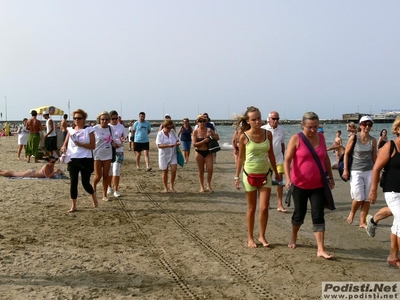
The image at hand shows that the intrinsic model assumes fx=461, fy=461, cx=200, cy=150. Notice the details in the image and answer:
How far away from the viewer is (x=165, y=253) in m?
5.70

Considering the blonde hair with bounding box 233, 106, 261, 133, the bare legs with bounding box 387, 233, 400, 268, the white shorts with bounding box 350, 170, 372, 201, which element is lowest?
the bare legs with bounding box 387, 233, 400, 268

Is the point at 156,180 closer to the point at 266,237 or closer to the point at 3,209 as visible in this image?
the point at 3,209

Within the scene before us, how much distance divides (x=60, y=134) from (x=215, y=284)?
13215 millimetres

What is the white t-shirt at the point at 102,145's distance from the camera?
8.74 m

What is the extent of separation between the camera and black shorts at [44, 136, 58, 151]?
15.6 metres

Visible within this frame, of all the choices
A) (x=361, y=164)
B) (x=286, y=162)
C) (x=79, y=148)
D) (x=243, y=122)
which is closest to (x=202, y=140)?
(x=79, y=148)

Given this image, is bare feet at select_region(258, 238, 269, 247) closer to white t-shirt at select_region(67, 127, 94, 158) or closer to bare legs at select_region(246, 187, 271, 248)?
bare legs at select_region(246, 187, 271, 248)

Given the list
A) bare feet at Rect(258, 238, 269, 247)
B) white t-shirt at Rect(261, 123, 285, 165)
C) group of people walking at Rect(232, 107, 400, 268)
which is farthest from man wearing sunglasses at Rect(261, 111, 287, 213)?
bare feet at Rect(258, 238, 269, 247)

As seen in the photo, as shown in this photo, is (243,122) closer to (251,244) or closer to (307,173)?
(307,173)

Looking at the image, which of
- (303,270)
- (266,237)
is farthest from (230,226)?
(303,270)

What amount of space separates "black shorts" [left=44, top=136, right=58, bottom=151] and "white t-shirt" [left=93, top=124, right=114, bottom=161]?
7.46 metres

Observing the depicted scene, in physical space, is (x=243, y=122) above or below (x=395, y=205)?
above

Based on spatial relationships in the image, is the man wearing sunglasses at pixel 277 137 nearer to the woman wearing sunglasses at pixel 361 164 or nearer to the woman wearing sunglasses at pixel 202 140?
Result: the woman wearing sunglasses at pixel 361 164

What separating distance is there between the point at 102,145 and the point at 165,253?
3.64 meters
